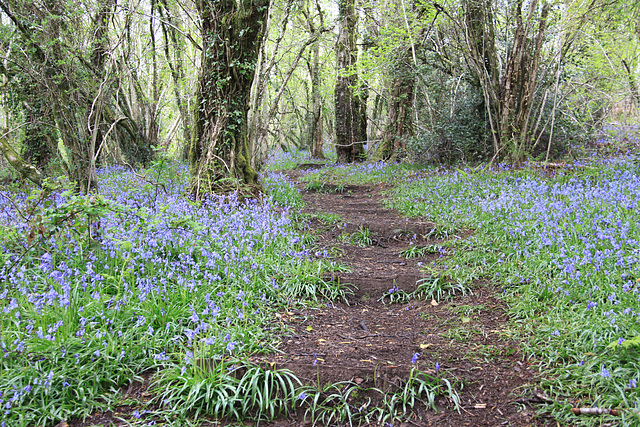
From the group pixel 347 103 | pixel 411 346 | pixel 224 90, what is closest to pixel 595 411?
pixel 411 346

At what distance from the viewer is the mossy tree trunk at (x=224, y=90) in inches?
262

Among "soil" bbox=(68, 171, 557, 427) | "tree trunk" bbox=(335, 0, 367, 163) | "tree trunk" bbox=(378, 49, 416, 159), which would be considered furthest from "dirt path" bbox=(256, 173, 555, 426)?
"tree trunk" bbox=(335, 0, 367, 163)

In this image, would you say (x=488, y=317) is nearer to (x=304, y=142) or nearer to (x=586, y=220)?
(x=586, y=220)

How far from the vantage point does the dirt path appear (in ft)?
8.33

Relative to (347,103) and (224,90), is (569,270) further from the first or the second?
(347,103)

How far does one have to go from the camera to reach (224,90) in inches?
269

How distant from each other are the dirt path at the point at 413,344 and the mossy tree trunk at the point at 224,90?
9.27 ft

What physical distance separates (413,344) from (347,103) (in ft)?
43.0

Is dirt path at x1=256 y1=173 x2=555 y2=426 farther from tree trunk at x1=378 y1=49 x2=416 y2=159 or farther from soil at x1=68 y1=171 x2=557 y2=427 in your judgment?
tree trunk at x1=378 y1=49 x2=416 y2=159

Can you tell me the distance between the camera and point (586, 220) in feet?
14.3

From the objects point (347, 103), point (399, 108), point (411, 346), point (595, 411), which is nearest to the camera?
point (595, 411)

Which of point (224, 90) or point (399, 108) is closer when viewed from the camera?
point (224, 90)

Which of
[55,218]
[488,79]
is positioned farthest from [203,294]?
[488,79]

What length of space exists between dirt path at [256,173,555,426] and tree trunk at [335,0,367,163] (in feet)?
35.4
